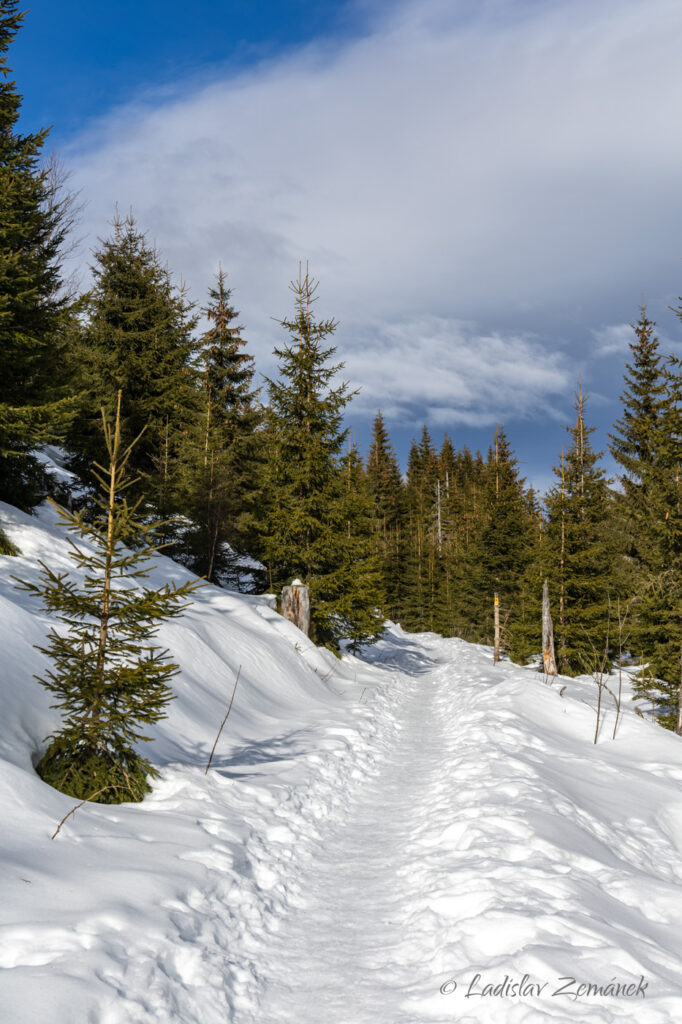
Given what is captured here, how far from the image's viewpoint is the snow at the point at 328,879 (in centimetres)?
300

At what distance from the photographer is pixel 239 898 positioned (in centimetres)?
417

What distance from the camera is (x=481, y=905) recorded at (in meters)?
4.11

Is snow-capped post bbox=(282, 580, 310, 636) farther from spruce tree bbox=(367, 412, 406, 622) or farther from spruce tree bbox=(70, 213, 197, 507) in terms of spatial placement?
spruce tree bbox=(367, 412, 406, 622)

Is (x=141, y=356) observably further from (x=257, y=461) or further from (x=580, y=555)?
(x=580, y=555)

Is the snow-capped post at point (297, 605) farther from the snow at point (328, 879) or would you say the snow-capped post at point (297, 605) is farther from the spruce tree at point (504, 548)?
the spruce tree at point (504, 548)

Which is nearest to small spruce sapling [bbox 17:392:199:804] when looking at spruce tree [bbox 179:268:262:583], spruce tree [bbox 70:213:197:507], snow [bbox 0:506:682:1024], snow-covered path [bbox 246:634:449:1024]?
snow [bbox 0:506:682:1024]

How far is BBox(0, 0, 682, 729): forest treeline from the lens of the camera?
11.3 metres

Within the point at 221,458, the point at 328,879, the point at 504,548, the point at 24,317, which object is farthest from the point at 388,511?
the point at 328,879

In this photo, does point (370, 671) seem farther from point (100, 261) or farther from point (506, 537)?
point (100, 261)

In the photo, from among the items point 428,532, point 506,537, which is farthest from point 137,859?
point 428,532

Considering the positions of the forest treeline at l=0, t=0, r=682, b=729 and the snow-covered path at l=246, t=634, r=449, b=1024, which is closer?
the snow-covered path at l=246, t=634, r=449, b=1024

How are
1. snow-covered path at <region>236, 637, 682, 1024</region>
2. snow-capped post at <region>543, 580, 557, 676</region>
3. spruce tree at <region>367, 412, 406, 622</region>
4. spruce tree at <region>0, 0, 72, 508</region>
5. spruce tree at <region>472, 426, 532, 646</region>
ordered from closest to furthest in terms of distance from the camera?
snow-covered path at <region>236, 637, 682, 1024</region>
spruce tree at <region>0, 0, 72, 508</region>
snow-capped post at <region>543, 580, 557, 676</region>
spruce tree at <region>472, 426, 532, 646</region>
spruce tree at <region>367, 412, 406, 622</region>

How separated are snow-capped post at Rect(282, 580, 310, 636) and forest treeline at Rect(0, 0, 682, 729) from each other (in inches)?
25.0

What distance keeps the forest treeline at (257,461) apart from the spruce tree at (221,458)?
8 cm
